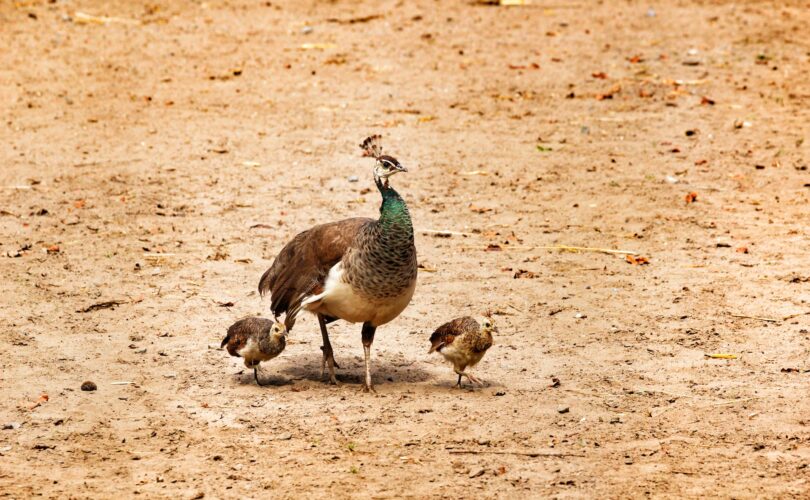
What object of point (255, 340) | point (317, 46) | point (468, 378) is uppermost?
point (317, 46)

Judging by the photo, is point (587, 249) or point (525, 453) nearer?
point (525, 453)

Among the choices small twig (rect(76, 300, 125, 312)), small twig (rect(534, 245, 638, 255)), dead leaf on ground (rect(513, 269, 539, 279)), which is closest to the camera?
small twig (rect(76, 300, 125, 312))

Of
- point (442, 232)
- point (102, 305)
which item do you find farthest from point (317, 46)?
point (102, 305)

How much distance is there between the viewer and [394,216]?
690 cm

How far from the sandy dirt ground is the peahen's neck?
1.03 meters

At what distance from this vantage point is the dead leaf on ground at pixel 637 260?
29.9ft

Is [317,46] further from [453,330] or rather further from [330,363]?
[453,330]

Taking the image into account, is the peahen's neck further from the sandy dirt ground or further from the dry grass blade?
the dry grass blade

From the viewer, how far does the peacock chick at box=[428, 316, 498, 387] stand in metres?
6.99

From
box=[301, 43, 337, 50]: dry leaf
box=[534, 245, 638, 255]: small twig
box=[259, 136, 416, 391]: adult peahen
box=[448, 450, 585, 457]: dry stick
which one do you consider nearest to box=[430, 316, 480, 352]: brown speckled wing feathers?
box=[259, 136, 416, 391]: adult peahen

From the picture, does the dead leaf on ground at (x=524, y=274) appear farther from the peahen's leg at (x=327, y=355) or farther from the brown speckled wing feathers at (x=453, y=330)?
the peahen's leg at (x=327, y=355)

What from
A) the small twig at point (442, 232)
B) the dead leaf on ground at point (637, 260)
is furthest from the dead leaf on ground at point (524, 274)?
the small twig at point (442, 232)

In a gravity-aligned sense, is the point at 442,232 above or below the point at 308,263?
below

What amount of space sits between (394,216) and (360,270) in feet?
1.27
